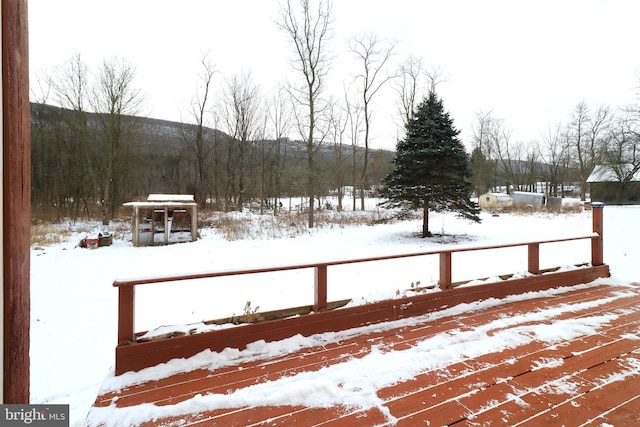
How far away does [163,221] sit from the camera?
11.7 metres

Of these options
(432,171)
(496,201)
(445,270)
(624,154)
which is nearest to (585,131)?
(624,154)

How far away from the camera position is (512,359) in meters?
2.62

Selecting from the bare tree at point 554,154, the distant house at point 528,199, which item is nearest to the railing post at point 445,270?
the distant house at point 528,199

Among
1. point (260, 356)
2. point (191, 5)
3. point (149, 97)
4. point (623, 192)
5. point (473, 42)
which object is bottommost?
point (260, 356)

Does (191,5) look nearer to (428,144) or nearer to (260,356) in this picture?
(260,356)

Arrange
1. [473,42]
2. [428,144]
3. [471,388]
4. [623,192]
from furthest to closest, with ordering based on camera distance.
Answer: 1. [623,192]
2. [428,144]
3. [473,42]
4. [471,388]

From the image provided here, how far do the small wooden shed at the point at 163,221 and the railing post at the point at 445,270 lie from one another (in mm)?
10395

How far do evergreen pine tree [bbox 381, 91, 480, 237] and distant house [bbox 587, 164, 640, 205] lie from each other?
19571mm

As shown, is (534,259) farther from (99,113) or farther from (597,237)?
(99,113)

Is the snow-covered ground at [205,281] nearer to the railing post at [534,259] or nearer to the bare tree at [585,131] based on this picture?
the railing post at [534,259]

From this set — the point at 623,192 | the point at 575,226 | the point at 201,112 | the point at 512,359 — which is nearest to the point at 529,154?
the point at 623,192

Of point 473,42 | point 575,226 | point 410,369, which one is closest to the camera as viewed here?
point 410,369

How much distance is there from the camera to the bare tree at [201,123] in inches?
897

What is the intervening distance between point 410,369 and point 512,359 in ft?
3.02
